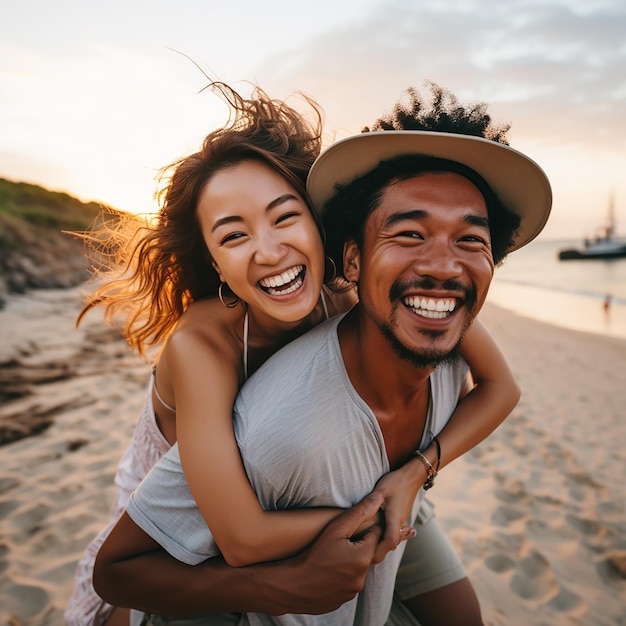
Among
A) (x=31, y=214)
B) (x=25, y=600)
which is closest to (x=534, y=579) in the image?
(x=25, y=600)

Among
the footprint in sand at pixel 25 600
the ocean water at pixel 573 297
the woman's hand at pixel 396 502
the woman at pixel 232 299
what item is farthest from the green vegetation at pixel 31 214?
the ocean water at pixel 573 297

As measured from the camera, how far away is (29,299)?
39.6ft

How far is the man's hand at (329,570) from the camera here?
62.7 inches

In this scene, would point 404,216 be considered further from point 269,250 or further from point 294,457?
point 294,457

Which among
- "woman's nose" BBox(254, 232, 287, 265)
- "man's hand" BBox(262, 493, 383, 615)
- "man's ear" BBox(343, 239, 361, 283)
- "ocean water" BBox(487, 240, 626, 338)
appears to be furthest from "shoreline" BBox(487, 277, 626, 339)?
"man's hand" BBox(262, 493, 383, 615)

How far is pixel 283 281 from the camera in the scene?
2.21 m

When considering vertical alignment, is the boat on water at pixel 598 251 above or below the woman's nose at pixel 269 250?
below

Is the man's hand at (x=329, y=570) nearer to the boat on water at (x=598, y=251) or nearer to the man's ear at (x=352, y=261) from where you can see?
the man's ear at (x=352, y=261)

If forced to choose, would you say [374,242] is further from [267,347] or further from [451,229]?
[267,347]

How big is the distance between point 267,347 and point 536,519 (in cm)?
286

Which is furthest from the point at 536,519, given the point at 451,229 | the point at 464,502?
the point at 451,229

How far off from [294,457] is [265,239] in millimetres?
995

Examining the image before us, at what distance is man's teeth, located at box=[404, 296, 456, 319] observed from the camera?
6.03 feet

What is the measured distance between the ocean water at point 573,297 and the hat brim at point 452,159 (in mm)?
12669
